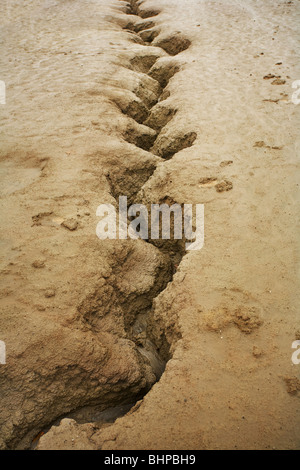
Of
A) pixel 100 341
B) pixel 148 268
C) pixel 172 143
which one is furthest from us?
pixel 172 143

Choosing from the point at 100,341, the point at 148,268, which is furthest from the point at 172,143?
the point at 100,341

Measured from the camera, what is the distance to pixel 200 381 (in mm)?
1651

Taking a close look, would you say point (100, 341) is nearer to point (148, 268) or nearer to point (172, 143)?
point (148, 268)

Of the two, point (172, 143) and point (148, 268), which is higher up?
point (172, 143)

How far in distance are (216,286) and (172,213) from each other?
1.01 metres

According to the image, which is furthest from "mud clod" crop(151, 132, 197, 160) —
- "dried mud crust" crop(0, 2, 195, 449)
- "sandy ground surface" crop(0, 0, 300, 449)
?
"dried mud crust" crop(0, 2, 195, 449)

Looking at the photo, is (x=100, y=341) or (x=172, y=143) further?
(x=172, y=143)

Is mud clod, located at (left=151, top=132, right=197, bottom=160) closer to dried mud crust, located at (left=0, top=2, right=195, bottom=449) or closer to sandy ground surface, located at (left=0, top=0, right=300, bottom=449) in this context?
sandy ground surface, located at (left=0, top=0, right=300, bottom=449)

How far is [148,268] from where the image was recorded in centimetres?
264

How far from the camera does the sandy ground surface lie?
159cm

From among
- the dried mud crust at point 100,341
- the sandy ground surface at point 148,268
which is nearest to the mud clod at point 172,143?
the sandy ground surface at point 148,268

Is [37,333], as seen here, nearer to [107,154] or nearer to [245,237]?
[245,237]

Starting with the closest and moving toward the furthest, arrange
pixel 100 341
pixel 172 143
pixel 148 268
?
pixel 100 341 < pixel 148 268 < pixel 172 143

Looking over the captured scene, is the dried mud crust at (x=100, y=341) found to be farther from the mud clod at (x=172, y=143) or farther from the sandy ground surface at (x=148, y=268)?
the mud clod at (x=172, y=143)
